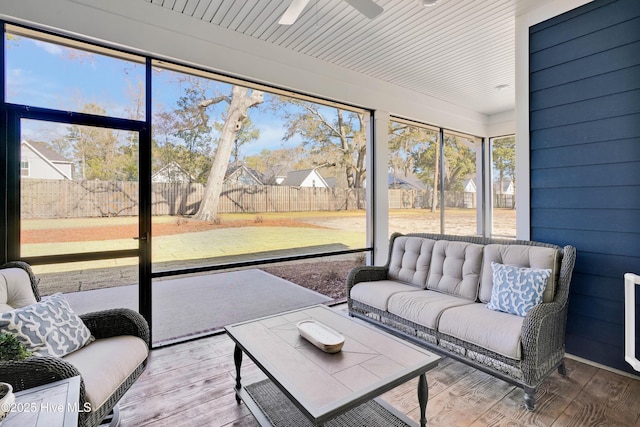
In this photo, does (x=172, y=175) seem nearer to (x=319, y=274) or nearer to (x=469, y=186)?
(x=319, y=274)

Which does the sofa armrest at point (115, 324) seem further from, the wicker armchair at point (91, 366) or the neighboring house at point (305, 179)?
the neighboring house at point (305, 179)

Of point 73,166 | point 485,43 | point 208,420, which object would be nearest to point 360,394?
point 208,420

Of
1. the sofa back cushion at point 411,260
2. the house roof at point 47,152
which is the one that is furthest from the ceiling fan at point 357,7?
the sofa back cushion at point 411,260

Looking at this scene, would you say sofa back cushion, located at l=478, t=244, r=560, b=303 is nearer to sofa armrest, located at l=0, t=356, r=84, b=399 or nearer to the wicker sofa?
the wicker sofa

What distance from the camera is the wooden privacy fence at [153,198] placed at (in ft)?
8.48

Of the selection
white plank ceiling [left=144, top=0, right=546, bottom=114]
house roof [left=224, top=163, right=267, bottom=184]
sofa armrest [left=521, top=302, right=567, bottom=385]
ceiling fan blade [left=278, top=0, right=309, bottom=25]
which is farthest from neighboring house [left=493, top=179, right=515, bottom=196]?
ceiling fan blade [left=278, top=0, right=309, bottom=25]

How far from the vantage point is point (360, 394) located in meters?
1.44

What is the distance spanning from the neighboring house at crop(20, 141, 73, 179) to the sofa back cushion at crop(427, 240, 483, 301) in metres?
3.64

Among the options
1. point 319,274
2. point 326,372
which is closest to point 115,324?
point 326,372

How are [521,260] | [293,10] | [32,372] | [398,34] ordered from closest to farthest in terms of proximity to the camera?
[32,372], [293,10], [521,260], [398,34]

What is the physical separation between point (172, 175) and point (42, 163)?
1010 millimetres

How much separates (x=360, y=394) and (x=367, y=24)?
135 inches

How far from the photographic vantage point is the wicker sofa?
2119 mm

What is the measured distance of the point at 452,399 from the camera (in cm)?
216
